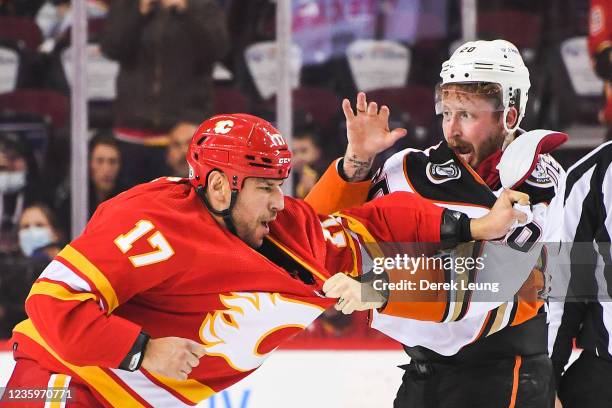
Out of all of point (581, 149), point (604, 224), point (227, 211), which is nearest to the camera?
point (227, 211)

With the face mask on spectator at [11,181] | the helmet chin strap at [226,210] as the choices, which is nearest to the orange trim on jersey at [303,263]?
the helmet chin strap at [226,210]

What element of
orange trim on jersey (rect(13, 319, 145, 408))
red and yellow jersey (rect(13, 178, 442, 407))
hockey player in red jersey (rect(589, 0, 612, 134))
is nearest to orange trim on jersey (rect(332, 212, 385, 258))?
red and yellow jersey (rect(13, 178, 442, 407))

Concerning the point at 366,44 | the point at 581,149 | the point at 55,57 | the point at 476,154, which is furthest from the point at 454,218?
the point at 55,57

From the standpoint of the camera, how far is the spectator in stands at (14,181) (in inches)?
167

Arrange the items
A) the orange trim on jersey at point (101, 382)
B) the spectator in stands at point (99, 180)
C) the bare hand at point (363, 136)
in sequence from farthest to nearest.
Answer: the spectator in stands at point (99, 180) → the bare hand at point (363, 136) → the orange trim on jersey at point (101, 382)

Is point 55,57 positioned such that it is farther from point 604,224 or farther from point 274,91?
point 604,224

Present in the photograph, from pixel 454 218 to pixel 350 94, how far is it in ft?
6.60

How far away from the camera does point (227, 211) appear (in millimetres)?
2295

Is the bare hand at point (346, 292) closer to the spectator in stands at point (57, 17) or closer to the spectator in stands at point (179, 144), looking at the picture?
the spectator in stands at point (179, 144)

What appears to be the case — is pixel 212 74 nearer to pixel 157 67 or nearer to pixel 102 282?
pixel 157 67

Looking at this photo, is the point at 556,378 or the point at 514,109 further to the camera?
the point at 556,378

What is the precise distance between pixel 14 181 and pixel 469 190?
243 cm

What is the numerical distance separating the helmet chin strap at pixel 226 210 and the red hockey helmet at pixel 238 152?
1cm

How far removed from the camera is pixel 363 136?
8.53 feet
